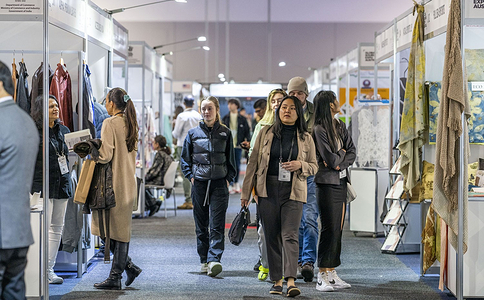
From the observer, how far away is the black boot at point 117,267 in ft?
16.1

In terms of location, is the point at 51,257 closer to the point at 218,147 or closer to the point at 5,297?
the point at 218,147

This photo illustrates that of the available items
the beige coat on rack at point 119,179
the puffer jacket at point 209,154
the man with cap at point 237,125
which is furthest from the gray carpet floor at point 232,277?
the man with cap at point 237,125

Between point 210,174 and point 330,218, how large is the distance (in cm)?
115

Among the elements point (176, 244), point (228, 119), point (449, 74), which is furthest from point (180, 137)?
point (449, 74)

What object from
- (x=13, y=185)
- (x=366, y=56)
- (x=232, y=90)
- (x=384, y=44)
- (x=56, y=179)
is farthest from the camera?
(x=232, y=90)

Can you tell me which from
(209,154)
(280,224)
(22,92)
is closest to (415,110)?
(280,224)

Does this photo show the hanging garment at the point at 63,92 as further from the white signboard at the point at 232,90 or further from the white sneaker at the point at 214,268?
the white signboard at the point at 232,90

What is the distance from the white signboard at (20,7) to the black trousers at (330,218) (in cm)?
245

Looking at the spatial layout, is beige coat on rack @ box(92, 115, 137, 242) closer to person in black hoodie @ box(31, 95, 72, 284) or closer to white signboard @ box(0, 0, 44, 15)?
person in black hoodie @ box(31, 95, 72, 284)

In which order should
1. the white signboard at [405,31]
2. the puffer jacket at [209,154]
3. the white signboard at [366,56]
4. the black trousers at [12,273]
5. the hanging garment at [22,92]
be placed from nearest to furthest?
1. the black trousers at [12,273]
2. the hanging garment at [22,92]
3. the puffer jacket at [209,154]
4. the white signboard at [405,31]
5. the white signboard at [366,56]

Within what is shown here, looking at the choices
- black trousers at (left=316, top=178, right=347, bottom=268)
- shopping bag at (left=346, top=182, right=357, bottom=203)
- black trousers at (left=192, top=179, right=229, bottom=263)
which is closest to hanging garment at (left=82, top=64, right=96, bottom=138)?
black trousers at (left=192, top=179, right=229, bottom=263)

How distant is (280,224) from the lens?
4.78m

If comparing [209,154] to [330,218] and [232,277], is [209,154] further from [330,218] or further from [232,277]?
[330,218]

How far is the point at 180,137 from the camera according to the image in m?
10.5
